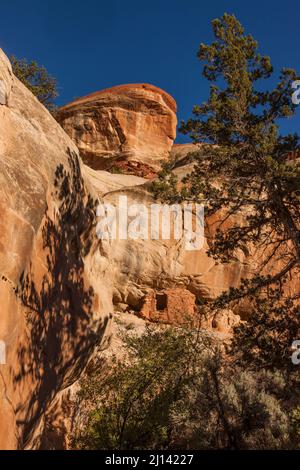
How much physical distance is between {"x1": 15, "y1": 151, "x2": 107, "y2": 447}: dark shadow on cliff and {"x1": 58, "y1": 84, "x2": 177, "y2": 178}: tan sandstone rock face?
98.3ft

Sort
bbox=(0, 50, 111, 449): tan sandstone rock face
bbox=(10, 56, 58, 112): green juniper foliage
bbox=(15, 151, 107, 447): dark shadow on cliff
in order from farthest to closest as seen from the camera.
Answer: bbox=(10, 56, 58, 112): green juniper foliage → bbox=(15, 151, 107, 447): dark shadow on cliff → bbox=(0, 50, 111, 449): tan sandstone rock face

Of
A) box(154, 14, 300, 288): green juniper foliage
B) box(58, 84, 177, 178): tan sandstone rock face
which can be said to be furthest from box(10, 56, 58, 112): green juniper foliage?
box(154, 14, 300, 288): green juniper foliage

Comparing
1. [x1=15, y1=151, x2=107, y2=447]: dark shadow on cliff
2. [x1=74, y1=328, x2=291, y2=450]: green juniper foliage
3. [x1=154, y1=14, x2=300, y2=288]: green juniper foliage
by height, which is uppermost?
[x1=154, y1=14, x2=300, y2=288]: green juniper foliage

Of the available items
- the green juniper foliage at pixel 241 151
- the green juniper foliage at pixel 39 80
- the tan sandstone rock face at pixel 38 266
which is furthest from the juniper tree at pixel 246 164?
the green juniper foliage at pixel 39 80

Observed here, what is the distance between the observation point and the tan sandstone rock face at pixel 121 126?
40562 millimetres

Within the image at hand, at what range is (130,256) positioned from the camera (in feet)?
68.6

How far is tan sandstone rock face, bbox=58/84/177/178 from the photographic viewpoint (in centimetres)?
4056

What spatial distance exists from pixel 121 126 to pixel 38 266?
34657mm

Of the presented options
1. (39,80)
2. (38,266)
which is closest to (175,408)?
(38,266)

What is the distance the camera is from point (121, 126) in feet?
135

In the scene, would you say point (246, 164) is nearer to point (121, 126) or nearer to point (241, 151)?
point (241, 151)

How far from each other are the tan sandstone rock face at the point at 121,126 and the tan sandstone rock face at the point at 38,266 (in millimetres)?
30022

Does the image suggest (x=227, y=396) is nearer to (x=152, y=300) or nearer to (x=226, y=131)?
(x=226, y=131)

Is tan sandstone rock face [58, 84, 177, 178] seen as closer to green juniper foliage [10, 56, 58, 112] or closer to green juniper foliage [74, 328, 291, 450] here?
green juniper foliage [10, 56, 58, 112]
